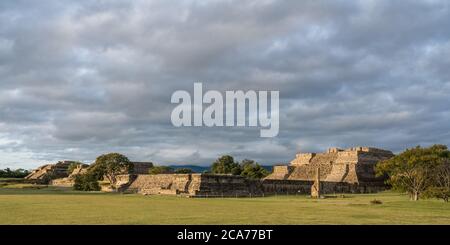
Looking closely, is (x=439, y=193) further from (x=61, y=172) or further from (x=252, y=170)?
(x=61, y=172)

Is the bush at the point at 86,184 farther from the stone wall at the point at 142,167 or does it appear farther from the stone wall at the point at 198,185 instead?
the stone wall at the point at 142,167

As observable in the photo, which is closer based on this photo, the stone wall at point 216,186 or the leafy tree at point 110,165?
the stone wall at point 216,186

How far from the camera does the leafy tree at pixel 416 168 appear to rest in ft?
123

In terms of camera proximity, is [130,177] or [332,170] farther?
[332,170]

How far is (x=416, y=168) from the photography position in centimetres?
3838

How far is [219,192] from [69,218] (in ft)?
108

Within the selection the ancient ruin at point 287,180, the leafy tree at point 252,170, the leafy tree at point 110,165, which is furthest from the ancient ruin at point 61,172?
the leafy tree at point 252,170

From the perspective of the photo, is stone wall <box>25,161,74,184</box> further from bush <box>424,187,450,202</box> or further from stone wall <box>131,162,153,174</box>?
bush <box>424,187,450,202</box>

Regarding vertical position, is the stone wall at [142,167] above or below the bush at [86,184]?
above

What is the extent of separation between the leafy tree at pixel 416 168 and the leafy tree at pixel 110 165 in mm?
38135

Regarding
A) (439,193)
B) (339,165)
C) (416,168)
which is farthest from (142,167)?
(439,193)
